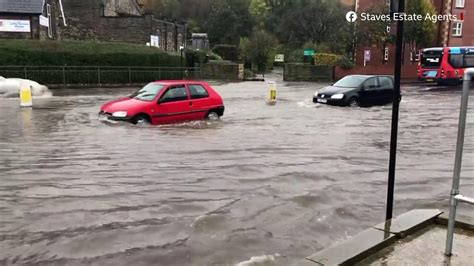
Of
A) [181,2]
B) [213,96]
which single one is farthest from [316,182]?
[181,2]

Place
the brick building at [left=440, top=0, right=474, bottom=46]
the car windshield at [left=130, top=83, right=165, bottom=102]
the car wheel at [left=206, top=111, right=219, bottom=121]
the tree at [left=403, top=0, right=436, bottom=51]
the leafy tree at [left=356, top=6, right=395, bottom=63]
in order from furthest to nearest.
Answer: the brick building at [left=440, top=0, right=474, bottom=46] < the tree at [left=403, top=0, right=436, bottom=51] < the leafy tree at [left=356, top=6, right=395, bottom=63] < the car wheel at [left=206, top=111, right=219, bottom=121] < the car windshield at [left=130, top=83, right=165, bottom=102]

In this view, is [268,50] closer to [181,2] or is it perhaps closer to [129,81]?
[129,81]

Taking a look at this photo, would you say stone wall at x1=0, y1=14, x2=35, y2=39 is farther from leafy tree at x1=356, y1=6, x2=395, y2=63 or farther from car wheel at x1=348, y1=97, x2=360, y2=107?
leafy tree at x1=356, y1=6, x2=395, y2=63

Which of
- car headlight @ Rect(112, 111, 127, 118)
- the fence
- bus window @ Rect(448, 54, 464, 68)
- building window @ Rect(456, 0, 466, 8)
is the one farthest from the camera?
building window @ Rect(456, 0, 466, 8)

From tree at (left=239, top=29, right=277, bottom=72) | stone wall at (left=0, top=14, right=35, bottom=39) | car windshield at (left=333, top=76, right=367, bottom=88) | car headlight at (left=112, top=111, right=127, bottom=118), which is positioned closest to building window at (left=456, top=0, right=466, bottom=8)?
tree at (left=239, top=29, right=277, bottom=72)

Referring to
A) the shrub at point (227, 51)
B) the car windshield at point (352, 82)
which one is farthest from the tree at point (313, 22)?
the car windshield at point (352, 82)

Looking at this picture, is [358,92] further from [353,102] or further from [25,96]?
[25,96]

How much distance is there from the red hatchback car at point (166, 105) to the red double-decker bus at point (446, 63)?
25.9 meters

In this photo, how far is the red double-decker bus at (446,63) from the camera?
3428 centimetres

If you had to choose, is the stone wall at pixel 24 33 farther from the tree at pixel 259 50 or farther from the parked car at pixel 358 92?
the tree at pixel 259 50

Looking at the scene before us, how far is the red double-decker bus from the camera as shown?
3428 centimetres

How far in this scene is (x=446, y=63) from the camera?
34.9 metres

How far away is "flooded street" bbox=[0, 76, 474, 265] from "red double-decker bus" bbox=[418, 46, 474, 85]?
922 inches

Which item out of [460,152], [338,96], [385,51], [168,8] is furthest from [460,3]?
[460,152]
